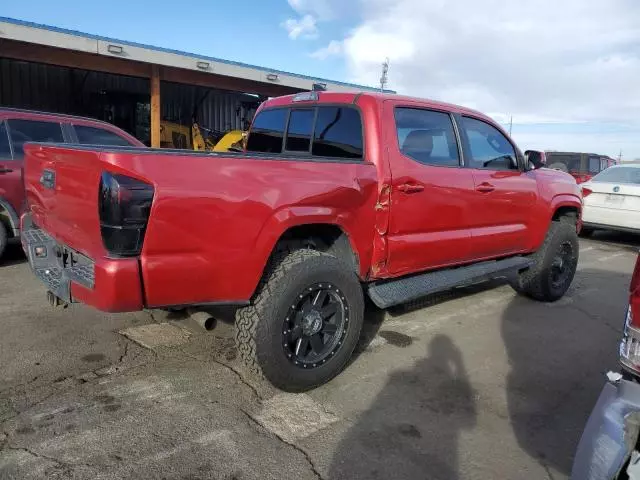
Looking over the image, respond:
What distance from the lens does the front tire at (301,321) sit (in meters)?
3.01

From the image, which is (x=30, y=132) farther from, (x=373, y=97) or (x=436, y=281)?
(x=436, y=281)

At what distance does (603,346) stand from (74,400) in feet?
14.0

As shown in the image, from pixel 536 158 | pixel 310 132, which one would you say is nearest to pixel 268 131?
pixel 310 132

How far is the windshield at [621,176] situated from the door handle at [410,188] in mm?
7589

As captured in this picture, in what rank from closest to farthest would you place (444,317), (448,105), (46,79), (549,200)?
1. (448,105)
2. (444,317)
3. (549,200)
4. (46,79)

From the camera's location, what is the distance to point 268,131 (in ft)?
15.3

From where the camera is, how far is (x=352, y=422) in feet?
9.78

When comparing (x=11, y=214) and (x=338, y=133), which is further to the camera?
(x=11, y=214)

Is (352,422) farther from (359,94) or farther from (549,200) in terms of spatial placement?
(549,200)

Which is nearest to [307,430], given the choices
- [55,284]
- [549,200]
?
[55,284]

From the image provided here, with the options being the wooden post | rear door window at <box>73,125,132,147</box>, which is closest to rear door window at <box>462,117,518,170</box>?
rear door window at <box>73,125,132,147</box>

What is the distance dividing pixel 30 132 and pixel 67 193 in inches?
156

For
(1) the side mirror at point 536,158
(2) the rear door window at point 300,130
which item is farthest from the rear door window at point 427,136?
(1) the side mirror at point 536,158

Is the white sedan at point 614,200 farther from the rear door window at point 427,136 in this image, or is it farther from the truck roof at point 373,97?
the rear door window at point 427,136
